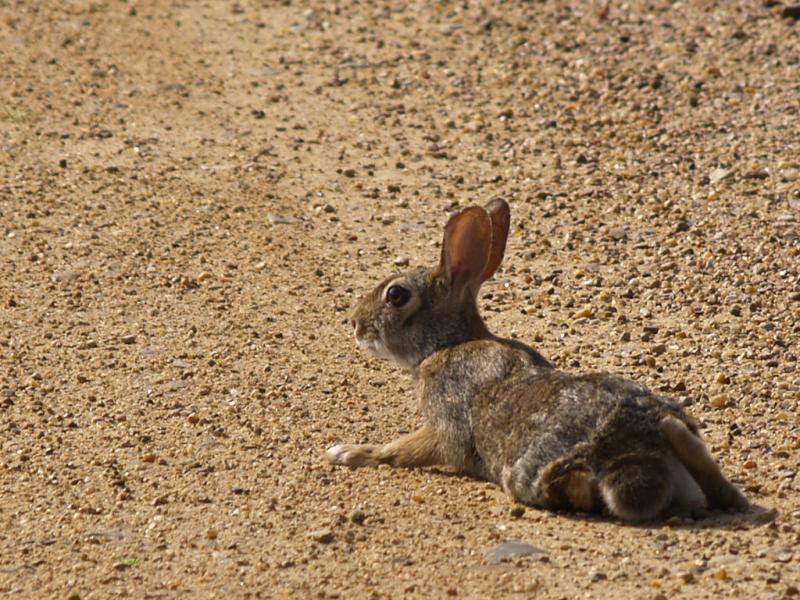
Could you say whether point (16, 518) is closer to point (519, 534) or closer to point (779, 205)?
point (519, 534)

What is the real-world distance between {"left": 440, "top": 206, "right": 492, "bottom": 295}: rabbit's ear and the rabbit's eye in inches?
8.9

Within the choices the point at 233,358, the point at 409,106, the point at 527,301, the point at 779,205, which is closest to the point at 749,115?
the point at 779,205

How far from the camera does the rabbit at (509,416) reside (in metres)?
6.26

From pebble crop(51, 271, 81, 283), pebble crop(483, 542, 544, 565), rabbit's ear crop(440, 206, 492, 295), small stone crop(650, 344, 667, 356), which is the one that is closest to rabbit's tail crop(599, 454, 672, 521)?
pebble crop(483, 542, 544, 565)

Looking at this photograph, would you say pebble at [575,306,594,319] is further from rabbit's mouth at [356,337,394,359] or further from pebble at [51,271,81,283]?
pebble at [51,271,81,283]

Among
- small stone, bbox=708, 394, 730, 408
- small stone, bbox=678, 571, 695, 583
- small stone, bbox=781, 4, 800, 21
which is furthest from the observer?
small stone, bbox=781, 4, 800, 21

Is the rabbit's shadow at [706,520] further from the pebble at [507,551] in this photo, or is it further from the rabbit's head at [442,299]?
the rabbit's head at [442,299]

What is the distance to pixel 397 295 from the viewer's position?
7777 millimetres

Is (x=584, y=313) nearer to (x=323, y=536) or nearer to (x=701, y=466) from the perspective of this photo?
(x=701, y=466)

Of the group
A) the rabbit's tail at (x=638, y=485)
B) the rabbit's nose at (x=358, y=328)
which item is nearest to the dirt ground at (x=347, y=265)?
the rabbit's tail at (x=638, y=485)

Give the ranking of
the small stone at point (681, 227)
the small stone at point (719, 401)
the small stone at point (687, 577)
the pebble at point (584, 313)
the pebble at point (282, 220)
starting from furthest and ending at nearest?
the pebble at point (282, 220)
the small stone at point (681, 227)
the pebble at point (584, 313)
the small stone at point (719, 401)
the small stone at point (687, 577)

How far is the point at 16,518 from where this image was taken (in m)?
6.62

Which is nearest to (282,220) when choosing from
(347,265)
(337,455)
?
(347,265)

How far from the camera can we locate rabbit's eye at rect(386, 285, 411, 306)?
7773mm
